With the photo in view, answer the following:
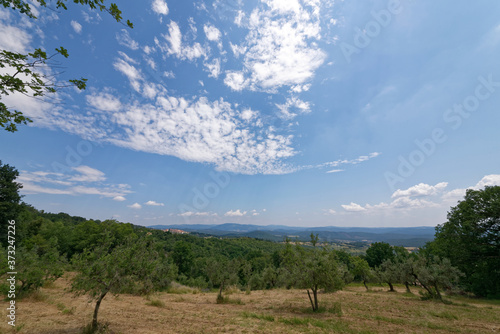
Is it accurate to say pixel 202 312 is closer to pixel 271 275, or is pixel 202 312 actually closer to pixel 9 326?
pixel 9 326

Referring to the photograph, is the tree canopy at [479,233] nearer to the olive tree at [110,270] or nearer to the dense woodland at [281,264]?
the dense woodland at [281,264]

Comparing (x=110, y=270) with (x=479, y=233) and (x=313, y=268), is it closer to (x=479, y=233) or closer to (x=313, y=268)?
(x=313, y=268)

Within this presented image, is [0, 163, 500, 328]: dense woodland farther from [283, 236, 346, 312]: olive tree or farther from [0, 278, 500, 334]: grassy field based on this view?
[0, 278, 500, 334]: grassy field

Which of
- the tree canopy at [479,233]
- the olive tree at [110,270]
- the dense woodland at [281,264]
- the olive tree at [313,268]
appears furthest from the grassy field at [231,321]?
the tree canopy at [479,233]

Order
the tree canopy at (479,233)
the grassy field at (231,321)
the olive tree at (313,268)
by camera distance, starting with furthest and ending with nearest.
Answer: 1. the tree canopy at (479,233)
2. the olive tree at (313,268)
3. the grassy field at (231,321)

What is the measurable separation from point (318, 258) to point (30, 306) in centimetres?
2264

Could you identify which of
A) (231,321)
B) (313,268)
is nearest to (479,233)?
(313,268)

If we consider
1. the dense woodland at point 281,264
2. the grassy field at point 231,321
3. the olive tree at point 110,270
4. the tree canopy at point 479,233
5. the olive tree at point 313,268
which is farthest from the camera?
the tree canopy at point 479,233

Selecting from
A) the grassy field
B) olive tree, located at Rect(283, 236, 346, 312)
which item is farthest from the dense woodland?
the grassy field

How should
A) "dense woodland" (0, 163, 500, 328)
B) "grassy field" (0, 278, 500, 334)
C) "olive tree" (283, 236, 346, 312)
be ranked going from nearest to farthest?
1. "dense woodland" (0, 163, 500, 328)
2. "grassy field" (0, 278, 500, 334)
3. "olive tree" (283, 236, 346, 312)

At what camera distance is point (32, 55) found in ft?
11.8

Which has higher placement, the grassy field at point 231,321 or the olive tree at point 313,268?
the olive tree at point 313,268

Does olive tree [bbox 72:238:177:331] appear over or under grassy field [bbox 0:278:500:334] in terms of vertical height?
over

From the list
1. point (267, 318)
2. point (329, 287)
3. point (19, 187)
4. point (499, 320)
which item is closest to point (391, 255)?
point (499, 320)
